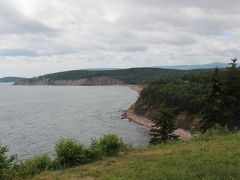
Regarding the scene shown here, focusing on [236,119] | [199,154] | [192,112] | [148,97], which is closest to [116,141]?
[199,154]

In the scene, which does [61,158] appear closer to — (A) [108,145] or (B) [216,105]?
(A) [108,145]

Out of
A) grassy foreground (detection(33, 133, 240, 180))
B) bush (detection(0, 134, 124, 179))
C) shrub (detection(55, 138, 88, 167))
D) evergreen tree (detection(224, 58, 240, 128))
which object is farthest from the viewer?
evergreen tree (detection(224, 58, 240, 128))

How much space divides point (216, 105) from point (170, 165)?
26.9 metres

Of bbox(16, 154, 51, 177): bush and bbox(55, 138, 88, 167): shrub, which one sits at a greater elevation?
bbox(55, 138, 88, 167): shrub

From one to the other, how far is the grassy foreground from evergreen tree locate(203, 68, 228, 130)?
2151 cm

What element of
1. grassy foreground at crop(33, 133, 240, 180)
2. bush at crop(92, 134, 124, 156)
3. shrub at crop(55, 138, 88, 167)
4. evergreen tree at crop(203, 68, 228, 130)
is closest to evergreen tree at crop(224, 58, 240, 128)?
evergreen tree at crop(203, 68, 228, 130)

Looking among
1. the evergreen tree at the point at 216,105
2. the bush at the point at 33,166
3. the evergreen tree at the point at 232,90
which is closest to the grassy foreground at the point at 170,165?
the bush at the point at 33,166

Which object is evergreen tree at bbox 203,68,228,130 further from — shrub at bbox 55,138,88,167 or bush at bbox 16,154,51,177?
bush at bbox 16,154,51,177

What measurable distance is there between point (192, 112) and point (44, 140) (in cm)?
3812

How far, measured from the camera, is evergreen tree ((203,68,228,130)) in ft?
136

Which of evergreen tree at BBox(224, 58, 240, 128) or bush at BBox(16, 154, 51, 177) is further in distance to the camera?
evergreen tree at BBox(224, 58, 240, 128)

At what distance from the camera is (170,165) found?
1606 cm

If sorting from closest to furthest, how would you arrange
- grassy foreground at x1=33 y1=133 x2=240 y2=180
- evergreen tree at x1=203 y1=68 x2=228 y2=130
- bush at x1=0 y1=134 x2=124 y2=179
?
grassy foreground at x1=33 y1=133 x2=240 y2=180 < bush at x1=0 y1=134 x2=124 y2=179 < evergreen tree at x1=203 y1=68 x2=228 y2=130

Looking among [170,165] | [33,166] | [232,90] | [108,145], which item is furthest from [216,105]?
[33,166]
